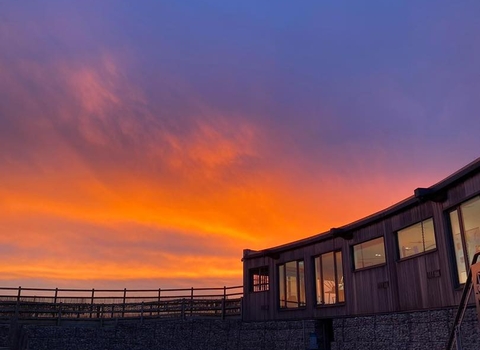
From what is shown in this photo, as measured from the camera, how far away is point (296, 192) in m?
20.8

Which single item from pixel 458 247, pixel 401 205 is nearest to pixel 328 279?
pixel 401 205

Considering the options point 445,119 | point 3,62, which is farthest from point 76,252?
point 445,119

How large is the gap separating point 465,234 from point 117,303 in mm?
18903

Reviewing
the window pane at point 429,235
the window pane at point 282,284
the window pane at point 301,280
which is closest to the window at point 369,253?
the window pane at point 429,235

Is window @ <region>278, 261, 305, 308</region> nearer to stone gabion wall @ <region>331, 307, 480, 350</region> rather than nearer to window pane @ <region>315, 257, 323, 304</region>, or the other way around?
window pane @ <region>315, 257, 323, 304</region>

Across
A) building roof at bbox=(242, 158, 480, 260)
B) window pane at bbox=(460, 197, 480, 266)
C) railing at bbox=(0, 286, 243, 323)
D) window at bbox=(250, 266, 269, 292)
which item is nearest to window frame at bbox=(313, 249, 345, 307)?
building roof at bbox=(242, 158, 480, 260)

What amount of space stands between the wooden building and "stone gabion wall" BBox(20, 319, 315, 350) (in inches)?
36.2

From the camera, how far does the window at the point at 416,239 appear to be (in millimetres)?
11086

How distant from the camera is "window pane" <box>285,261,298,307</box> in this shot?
18031mm

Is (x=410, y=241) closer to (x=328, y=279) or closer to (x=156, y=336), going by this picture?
(x=328, y=279)

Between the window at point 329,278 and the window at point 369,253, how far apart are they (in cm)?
104

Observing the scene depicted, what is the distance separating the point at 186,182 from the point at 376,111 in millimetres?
9575

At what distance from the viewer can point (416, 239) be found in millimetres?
11734

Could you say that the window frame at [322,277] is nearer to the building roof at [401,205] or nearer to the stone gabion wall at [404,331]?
the building roof at [401,205]
